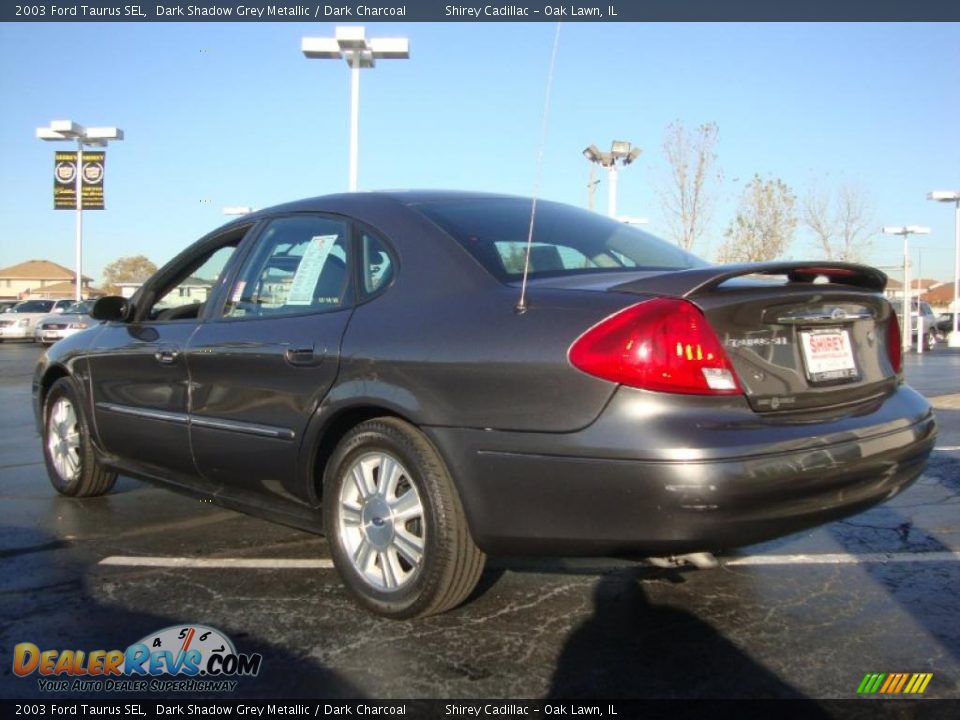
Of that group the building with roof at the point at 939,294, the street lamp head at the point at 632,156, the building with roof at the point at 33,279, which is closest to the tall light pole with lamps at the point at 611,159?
the street lamp head at the point at 632,156

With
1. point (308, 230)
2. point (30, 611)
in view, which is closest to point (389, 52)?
point (308, 230)

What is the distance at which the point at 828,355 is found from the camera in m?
3.03

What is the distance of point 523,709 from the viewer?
2.50 meters

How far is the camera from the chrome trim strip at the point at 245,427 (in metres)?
3.54

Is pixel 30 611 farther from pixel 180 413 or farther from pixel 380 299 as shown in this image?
pixel 380 299

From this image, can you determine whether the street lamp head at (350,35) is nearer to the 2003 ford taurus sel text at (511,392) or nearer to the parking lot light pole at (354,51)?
the parking lot light pole at (354,51)

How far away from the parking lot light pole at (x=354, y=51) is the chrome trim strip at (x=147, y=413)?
1065 cm

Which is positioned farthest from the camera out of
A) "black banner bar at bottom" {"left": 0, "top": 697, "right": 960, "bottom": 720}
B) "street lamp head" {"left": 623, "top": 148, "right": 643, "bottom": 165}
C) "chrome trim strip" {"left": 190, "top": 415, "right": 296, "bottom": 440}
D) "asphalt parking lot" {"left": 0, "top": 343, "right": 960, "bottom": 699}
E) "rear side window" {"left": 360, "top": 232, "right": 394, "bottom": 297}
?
"street lamp head" {"left": 623, "top": 148, "right": 643, "bottom": 165}

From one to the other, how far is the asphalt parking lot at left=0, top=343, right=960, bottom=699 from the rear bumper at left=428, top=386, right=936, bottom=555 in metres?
0.39

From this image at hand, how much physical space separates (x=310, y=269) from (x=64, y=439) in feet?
7.93

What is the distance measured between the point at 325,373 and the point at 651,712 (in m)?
1.68

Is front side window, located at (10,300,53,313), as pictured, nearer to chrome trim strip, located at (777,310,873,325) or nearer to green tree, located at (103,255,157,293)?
chrome trim strip, located at (777,310,873,325)

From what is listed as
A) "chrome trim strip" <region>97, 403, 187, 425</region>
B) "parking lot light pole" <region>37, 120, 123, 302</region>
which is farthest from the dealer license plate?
"parking lot light pole" <region>37, 120, 123, 302</region>

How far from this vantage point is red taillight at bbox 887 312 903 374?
3451 millimetres
